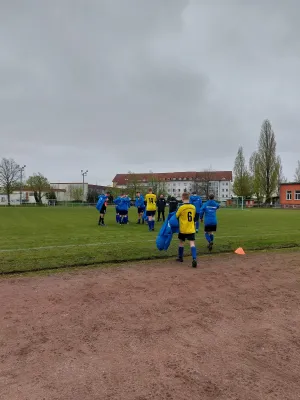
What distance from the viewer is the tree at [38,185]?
9300 cm

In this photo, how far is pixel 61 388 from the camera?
118 inches

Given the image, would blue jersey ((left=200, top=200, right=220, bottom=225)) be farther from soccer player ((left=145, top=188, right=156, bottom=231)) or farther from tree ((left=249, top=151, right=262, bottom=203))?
tree ((left=249, top=151, right=262, bottom=203))

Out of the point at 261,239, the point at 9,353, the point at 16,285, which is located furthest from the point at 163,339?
the point at 261,239

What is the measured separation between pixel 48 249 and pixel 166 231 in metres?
3.81

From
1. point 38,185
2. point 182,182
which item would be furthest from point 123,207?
point 182,182

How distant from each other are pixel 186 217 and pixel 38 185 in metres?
90.9

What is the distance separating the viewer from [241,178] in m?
83.3

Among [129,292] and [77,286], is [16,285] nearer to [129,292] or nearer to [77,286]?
[77,286]

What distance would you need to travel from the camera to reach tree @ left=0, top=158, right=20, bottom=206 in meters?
78.7

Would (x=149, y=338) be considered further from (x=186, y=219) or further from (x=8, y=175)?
(x=8, y=175)

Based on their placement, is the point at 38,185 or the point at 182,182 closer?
the point at 38,185

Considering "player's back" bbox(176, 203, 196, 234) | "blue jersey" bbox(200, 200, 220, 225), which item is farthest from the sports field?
"blue jersey" bbox(200, 200, 220, 225)

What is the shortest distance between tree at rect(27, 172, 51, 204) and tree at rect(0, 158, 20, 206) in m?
11.9

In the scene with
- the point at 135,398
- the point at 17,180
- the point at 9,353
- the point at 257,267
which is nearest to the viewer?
the point at 135,398
